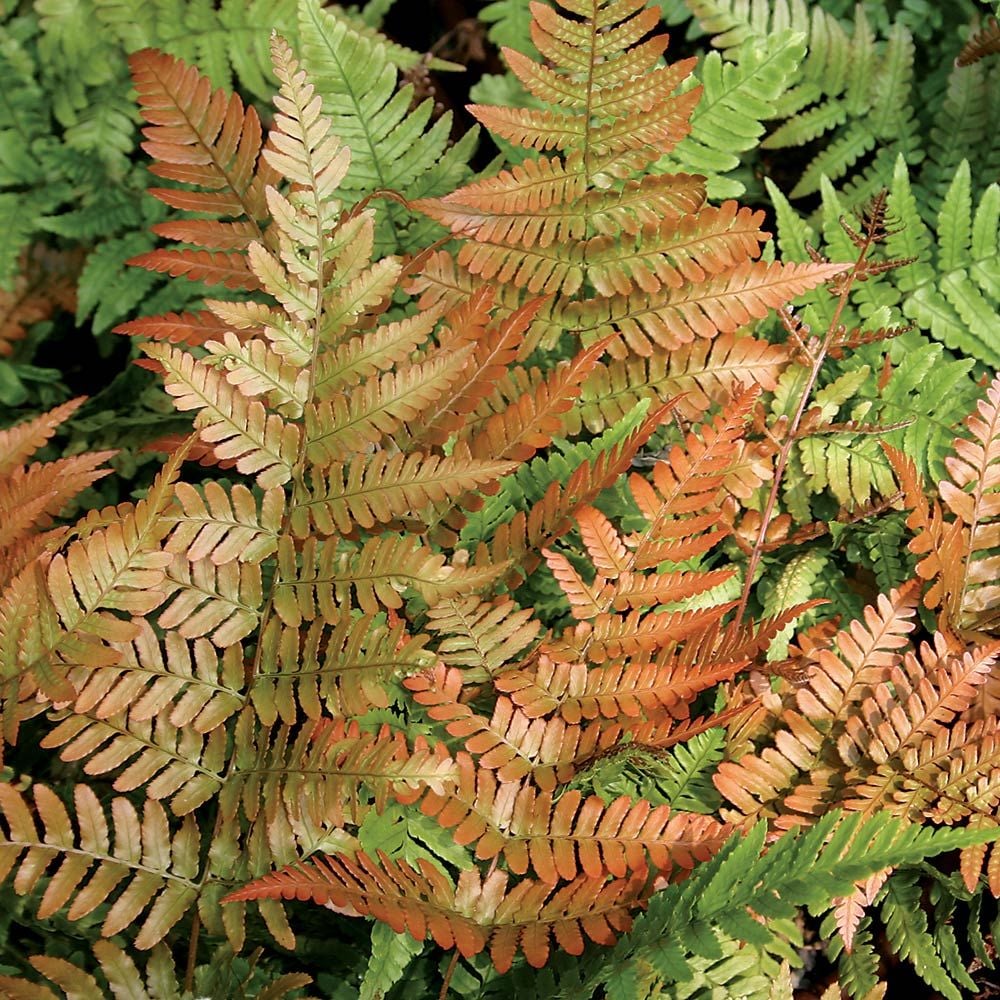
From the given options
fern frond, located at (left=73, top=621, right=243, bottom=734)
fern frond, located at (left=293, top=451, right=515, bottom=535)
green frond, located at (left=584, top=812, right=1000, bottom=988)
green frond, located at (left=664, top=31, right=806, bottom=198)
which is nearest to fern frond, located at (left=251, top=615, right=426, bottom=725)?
fern frond, located at (left=73, top=621, right=243, bottom=734)

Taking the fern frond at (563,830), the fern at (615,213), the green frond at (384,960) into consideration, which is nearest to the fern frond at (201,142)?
the fern at (615,213)

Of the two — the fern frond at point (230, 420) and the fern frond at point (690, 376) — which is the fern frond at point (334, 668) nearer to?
the fern frond at point (230, 420)

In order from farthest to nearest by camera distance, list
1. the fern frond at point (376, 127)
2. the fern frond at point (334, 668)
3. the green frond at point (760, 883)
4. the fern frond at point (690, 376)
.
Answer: the fern frond at point (376, 127) → the fern frond at point (690, 376) → the fern frond at point (334, 668) → the green frond at point (760, 883)

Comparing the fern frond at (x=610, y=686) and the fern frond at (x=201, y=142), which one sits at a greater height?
the fern frond at (x=201, y=142)

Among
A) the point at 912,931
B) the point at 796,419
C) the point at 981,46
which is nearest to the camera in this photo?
the point at 912,931

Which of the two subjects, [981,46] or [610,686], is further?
[981,46]

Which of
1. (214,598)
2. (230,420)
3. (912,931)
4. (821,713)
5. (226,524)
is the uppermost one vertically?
(230,420)

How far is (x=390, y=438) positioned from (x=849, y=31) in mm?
1770

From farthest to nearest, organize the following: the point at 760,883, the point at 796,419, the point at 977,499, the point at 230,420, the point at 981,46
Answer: the point at 981,46 → the point at 796,419 → the point at 977,499 → the point at 230,420 → the point at 760,883

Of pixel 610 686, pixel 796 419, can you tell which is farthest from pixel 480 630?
pixel 796 419

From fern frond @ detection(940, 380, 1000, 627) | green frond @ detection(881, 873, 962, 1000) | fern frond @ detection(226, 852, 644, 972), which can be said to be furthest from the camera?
fern frond @ detection(940, 380, 1000, 627)

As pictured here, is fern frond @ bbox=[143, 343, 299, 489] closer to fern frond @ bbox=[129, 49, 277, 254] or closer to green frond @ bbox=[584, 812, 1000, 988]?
fern frond @ bbox=[129, 49, 277, 254]

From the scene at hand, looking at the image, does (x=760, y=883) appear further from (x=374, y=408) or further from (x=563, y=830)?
(x=374, y=408)

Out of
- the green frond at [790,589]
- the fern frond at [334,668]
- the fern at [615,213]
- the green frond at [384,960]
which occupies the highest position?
the fern at [615,213]
